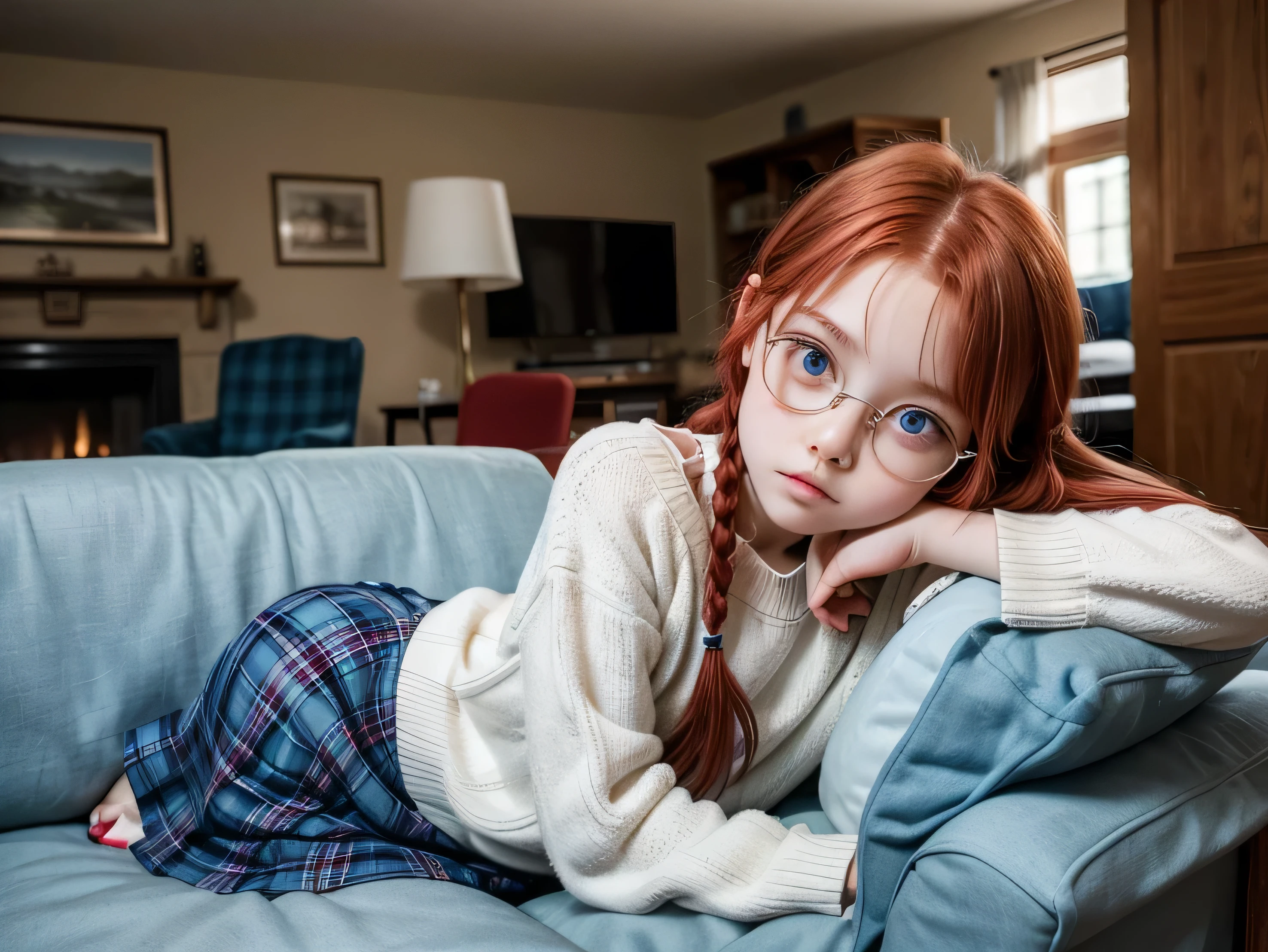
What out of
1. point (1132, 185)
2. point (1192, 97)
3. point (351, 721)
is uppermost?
point (1192, 97)

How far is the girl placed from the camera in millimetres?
742

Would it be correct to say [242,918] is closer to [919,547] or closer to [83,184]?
[919,547]

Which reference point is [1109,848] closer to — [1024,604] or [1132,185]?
[1024,604]

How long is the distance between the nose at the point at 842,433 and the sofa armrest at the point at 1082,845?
0.27 metres

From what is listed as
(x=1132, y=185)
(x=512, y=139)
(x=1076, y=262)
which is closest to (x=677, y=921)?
(x=1132, y=185)

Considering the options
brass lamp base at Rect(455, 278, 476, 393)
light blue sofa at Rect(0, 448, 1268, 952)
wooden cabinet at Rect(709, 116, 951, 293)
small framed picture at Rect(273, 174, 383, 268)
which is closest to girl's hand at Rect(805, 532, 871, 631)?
light blue sofa at Rect(0, 448, 1268, 952)

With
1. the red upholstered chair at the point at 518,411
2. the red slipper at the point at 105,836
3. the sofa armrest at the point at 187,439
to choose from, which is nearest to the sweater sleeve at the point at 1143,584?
the red slipper at the point at 105,836

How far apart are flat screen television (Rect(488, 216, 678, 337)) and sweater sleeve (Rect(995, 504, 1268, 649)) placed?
5437 millimetres

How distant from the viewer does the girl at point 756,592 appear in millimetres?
742

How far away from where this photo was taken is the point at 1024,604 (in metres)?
0.71

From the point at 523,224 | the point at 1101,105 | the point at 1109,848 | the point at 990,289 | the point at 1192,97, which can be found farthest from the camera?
the point at 523,224

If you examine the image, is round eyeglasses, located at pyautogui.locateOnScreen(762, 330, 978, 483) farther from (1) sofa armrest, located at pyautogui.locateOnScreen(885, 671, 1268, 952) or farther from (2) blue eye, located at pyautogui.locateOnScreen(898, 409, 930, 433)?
(1) sofa armrest, located at pyautogui.locateOnScreen(885, 671, 1268, 952)

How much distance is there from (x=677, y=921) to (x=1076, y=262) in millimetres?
5234

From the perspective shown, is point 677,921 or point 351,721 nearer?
point 677,921
